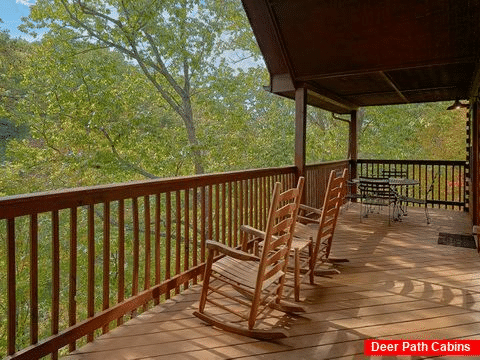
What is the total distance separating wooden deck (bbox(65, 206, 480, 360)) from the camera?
2229 millimetres

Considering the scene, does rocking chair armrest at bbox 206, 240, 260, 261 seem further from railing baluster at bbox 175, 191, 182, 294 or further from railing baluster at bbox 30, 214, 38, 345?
railing baluster at bbox 30, 214, 38, 345

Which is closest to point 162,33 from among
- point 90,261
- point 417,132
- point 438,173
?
point 438,173

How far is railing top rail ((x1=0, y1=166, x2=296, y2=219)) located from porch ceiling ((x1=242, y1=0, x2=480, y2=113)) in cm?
240

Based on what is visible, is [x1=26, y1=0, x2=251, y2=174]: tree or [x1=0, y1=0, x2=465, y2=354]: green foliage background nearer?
[x1=0, y1=0, x2=465, y2=354]: green foliage background

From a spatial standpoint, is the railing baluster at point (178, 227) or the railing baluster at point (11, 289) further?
the railing baluster at point (178, 227)

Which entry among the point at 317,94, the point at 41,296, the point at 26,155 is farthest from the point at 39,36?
the point at 317,94

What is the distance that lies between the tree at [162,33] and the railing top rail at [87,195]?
26.7 feet

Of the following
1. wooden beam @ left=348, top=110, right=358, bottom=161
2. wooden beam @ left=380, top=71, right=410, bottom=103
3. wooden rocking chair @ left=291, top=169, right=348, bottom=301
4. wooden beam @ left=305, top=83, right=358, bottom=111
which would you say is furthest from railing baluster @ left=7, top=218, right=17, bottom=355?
wooden beam @ left=348, top=110, right=358, bottom=161

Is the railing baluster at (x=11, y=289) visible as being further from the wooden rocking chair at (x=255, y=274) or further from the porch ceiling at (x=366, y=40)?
the porch ceiling at (x=366, y=40)

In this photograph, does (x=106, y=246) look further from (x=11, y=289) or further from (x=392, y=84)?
(x=392, y=84)

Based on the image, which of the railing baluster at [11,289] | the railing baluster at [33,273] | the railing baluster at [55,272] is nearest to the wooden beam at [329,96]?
the railing baluster at [55,272]

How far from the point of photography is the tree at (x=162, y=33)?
419 inches

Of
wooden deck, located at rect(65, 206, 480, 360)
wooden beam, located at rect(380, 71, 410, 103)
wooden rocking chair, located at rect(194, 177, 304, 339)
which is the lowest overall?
wooden deck, located at rect(65, 206, 480, 360)

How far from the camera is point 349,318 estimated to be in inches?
105
